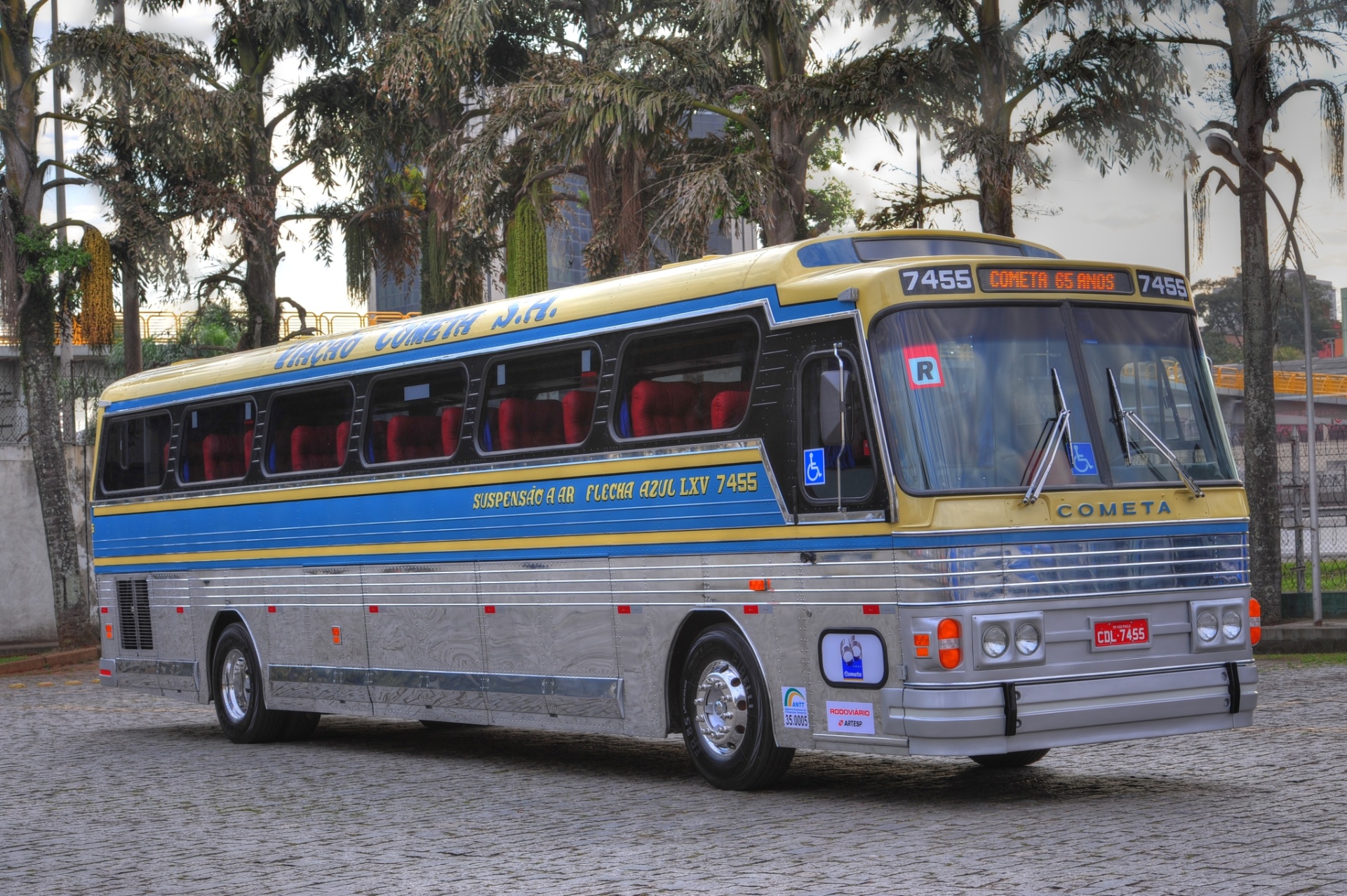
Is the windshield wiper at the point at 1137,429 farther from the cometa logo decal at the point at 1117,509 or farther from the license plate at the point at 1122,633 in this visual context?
the license plate at the point at 1122,633


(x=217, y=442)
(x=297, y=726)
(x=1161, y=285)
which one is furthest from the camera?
(x=217, y=442)

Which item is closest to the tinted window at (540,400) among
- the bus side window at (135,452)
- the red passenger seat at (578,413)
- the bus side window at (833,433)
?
the red passenger seat at (578,413)

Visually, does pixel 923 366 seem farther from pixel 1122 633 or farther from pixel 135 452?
pixel 135 452

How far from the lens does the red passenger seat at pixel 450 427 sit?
13812 millimetres

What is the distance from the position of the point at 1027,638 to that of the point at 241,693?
958cm

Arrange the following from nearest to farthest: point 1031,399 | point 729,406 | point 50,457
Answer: point 1031,399, point 729,406, point 50,457

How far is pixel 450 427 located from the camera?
13.9 meters

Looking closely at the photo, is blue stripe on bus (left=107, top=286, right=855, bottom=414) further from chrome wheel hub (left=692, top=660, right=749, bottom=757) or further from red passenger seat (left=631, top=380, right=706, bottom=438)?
chrome wheel hub (left=692, top=660, right=749, bottom=757)

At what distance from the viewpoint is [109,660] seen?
741 inches

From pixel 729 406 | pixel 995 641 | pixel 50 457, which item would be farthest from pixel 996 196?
pixel 50 457

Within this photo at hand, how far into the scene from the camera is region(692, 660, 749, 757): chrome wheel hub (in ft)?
36.6

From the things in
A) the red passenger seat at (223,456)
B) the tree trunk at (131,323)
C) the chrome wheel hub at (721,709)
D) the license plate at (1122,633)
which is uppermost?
the tree trunk at (131,323)

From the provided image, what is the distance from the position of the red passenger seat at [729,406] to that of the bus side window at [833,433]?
0.56m

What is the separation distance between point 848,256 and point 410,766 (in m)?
5.70
